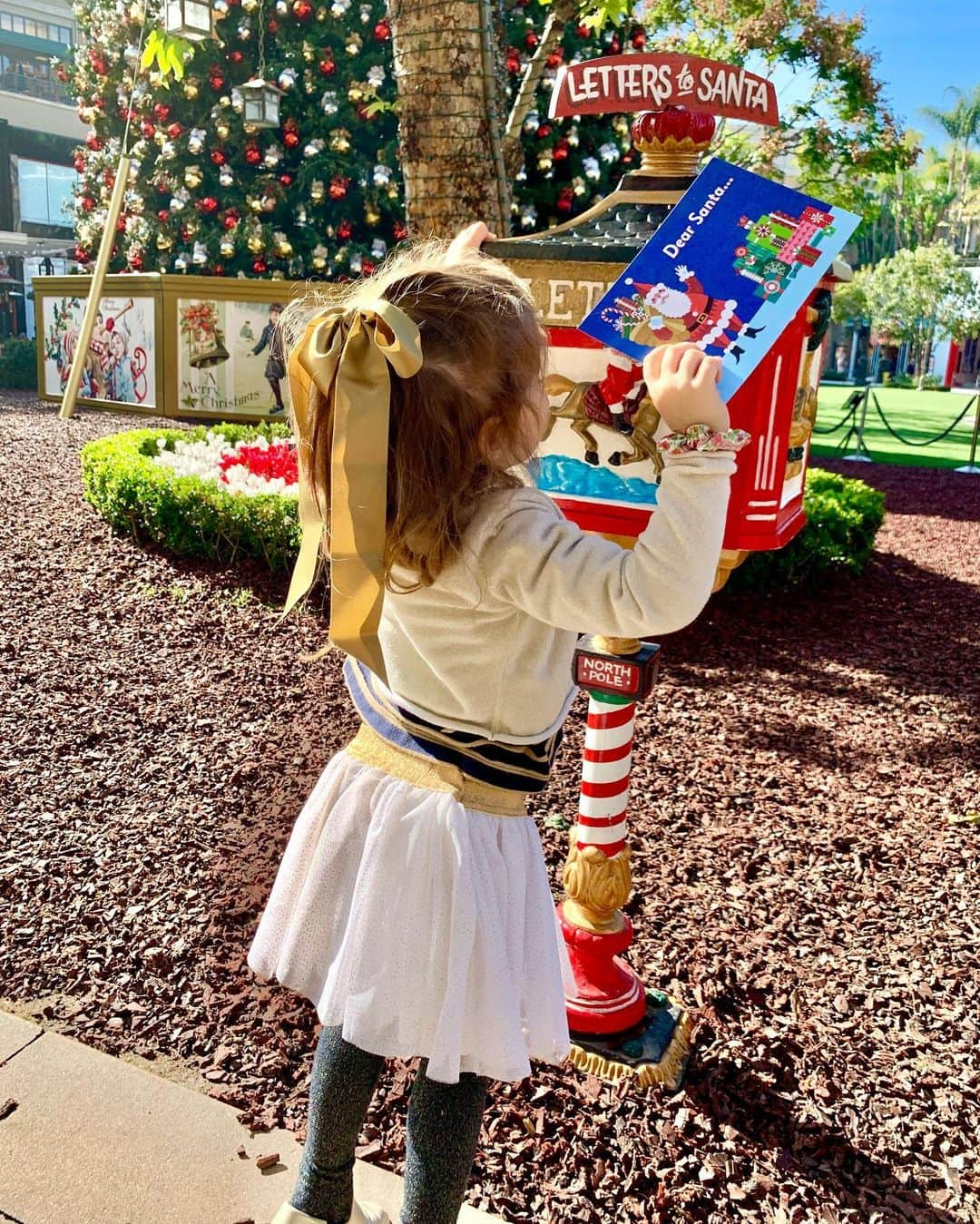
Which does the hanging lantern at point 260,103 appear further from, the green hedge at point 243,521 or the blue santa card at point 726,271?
the blue santa card at point 726,271

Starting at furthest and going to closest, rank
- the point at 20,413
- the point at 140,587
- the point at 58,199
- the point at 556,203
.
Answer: the point at 58,199 → the point at 20,413 → the point at 556,203 → the point at 140,587

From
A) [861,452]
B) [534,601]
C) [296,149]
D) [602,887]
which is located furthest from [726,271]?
[861,452]

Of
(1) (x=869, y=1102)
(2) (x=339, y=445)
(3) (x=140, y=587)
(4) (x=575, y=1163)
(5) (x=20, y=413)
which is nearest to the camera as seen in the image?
(2) (x=339, y=445)

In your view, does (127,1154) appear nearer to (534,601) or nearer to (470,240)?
(534,601)

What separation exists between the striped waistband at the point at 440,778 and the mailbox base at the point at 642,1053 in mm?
908

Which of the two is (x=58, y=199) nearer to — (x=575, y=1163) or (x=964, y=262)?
(x=964, y=262)

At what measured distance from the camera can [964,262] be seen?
45031 mm

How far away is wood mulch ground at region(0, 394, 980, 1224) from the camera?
2.11 meters

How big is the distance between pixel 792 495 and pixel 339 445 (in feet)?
4.03

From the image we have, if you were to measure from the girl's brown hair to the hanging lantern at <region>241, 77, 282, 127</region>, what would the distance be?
1031 centimetres

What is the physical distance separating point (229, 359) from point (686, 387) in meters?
11.9

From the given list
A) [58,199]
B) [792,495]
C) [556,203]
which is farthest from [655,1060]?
[58,199]

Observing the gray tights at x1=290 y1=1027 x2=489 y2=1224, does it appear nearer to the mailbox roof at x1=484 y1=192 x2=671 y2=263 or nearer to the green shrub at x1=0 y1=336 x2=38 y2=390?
the mailbox roof at x1=484 y1=192 x2=671 y2=263

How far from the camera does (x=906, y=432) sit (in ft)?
66.8
